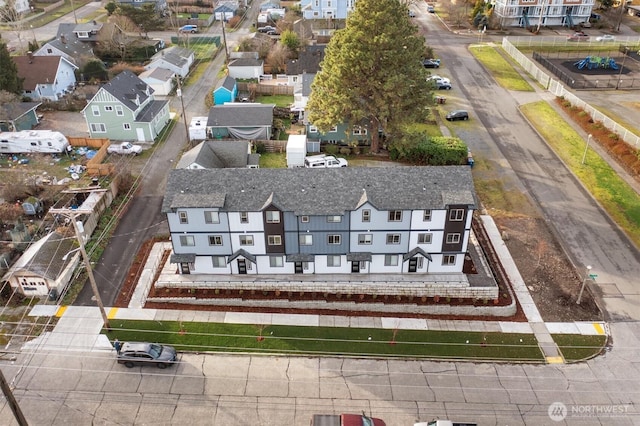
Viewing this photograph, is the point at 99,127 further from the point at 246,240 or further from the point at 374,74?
the point at 246,240

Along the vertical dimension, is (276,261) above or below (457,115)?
above

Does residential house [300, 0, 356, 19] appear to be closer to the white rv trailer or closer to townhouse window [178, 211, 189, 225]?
the white rv trailer

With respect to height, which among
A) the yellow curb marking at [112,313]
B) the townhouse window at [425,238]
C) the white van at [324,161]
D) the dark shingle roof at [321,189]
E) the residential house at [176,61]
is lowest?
the yellow curb marking at [112,313]

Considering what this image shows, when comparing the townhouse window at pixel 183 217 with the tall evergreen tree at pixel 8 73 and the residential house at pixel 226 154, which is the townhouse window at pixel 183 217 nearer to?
the residential house at pixel 226 154

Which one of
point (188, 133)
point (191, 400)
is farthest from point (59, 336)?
point (188, 133)

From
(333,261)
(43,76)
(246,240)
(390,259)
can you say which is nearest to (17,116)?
(43,76)

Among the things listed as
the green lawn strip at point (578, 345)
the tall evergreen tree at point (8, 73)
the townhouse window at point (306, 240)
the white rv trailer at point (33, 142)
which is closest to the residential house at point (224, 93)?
the white rv trailer at point (33, 142)

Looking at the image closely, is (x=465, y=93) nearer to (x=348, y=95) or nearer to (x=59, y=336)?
(x=348, y=95)
